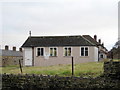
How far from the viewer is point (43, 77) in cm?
1093

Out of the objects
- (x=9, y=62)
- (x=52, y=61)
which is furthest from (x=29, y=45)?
(x=9, y=62)

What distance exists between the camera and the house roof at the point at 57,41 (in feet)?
100.0

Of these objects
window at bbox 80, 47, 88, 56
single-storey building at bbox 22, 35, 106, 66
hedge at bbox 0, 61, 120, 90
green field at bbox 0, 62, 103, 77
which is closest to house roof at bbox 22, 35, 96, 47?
single-storey building at bbox 22, 35, 106, 66

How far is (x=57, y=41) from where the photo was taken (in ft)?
103

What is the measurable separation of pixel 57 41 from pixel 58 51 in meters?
1.61

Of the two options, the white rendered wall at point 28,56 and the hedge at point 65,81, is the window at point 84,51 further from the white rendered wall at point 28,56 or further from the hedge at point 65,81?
the hedge at point 65,81

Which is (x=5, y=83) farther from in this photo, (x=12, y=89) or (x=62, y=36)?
(x=62, y=36)

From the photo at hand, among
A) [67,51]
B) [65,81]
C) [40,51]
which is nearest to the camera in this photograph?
[65,81]

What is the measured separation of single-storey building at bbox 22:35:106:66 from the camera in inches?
1180

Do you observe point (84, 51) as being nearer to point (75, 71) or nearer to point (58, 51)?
point (58, 51)

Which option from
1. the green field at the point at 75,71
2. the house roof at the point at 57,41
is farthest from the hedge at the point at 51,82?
the house roof at the point at 57,41

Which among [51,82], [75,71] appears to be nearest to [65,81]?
[51,82]

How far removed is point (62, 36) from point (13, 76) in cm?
2129

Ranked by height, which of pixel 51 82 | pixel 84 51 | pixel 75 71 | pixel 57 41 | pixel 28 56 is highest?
pixel 57 41
